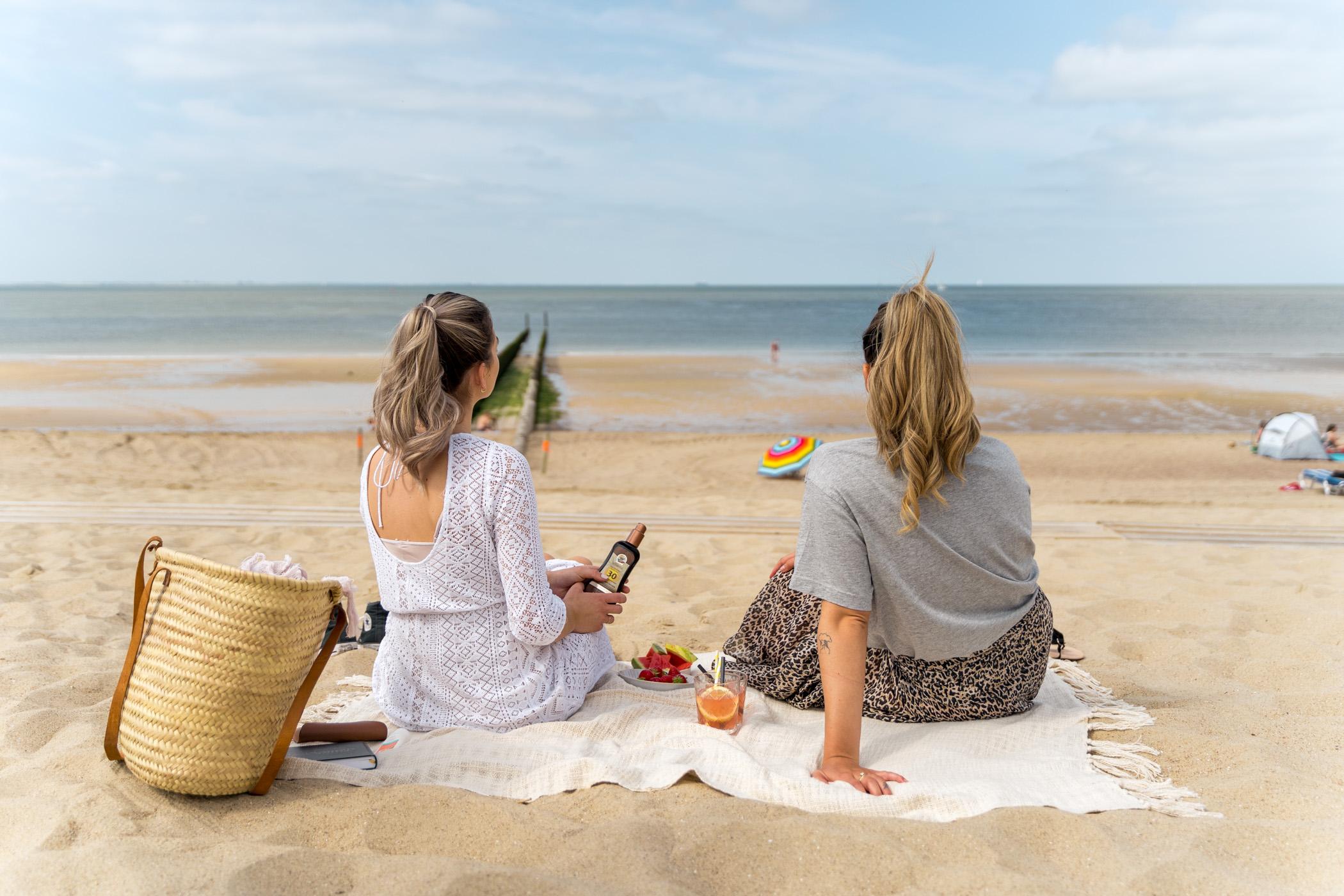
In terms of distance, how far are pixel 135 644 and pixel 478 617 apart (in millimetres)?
886

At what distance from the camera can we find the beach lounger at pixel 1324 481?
870cm

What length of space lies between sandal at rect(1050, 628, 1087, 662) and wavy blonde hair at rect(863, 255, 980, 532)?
1200 millimetres

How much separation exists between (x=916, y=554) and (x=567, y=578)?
1.09 meters

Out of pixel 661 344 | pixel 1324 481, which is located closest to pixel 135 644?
pixel 1324 481

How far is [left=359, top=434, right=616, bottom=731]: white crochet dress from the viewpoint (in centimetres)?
265

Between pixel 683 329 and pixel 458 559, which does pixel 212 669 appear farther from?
pixel 683 329

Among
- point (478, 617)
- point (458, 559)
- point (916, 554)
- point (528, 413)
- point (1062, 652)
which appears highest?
point (916, 554)

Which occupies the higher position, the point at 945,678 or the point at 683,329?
the point at 683,329

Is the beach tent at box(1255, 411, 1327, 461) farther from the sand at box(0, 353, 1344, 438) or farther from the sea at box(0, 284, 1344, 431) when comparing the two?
the sea at box(0, 284, 1344, 431)

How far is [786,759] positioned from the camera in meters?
2.74

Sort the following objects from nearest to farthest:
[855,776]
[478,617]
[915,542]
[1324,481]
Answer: [855,776] → [915,542] → [478,617] → [1324,481]

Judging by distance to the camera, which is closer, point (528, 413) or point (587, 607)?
point (587, 607)

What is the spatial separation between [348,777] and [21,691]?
1.38 meters

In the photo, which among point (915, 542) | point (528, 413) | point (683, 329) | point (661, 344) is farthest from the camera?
point (683, 329)
